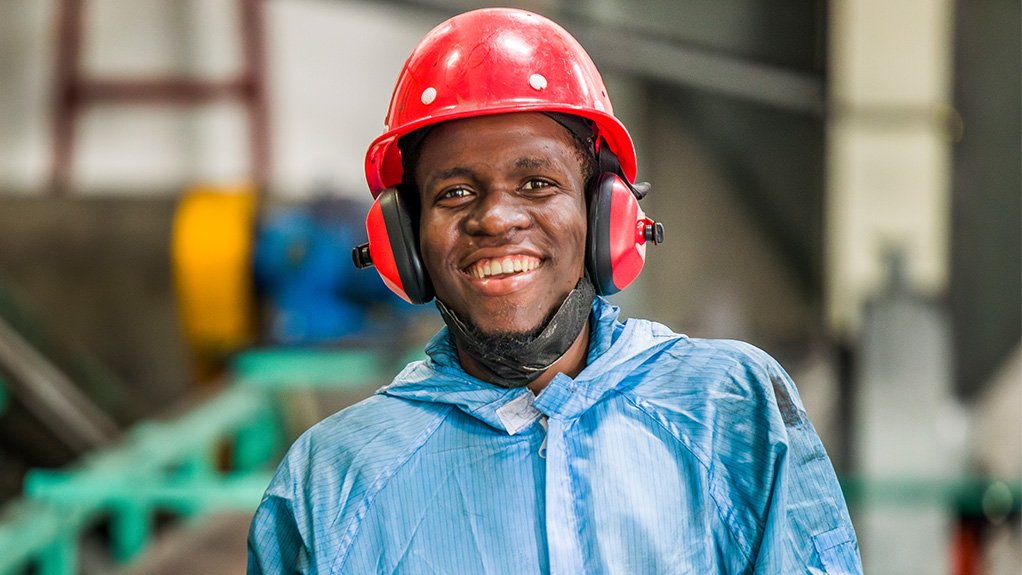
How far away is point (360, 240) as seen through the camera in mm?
4352

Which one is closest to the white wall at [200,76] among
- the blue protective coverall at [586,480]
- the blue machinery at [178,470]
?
the blue machinery at [178,470]

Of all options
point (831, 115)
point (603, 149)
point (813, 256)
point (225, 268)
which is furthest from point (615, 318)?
point (813, 256)

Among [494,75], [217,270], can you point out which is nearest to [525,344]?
[494,75]

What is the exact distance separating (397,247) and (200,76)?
6417mm

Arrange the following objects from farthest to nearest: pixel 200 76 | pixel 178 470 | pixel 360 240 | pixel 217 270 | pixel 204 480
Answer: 1. pixel 200 76
2. pixel 217 270
3. pixel 360 240
4. pixel 178 470
5. pixel 204 480

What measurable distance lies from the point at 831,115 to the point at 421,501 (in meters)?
5.43

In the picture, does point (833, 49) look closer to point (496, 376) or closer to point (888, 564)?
point (888, 564)

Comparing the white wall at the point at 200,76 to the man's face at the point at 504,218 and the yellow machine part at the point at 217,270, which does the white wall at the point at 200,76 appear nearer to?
the yellow machine part at the point at 217,270

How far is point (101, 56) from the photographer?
734 centimetres

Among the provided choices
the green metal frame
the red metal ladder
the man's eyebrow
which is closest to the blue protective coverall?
the man's eyebrow

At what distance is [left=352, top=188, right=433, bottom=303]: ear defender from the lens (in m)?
1.31

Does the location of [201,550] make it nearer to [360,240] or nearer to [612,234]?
[360,240]

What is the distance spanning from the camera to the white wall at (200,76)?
7230 mm

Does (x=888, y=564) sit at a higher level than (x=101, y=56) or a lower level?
lower
